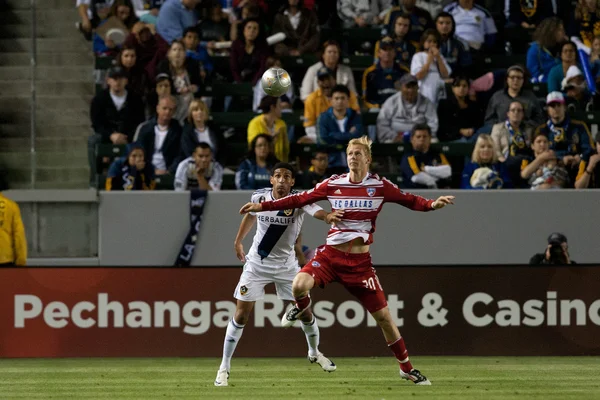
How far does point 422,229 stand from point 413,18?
3.71 m

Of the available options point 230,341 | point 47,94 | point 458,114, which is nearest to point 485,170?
point 458,114

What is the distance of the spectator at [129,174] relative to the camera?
1430 centimetres

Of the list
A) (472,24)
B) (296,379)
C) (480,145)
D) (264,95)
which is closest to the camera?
Answer: (296,379)

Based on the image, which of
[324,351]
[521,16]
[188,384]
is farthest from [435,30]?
[188,384]

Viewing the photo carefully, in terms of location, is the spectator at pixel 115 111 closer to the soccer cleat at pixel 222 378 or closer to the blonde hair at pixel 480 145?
the blonde hair at pixel 480 145

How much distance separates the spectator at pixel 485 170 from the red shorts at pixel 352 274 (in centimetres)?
491

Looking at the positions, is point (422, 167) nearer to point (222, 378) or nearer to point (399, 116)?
point (399, 116)

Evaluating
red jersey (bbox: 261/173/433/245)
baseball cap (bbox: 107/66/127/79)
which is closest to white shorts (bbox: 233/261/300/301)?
red jersey (bbox: 261/173/433/245)

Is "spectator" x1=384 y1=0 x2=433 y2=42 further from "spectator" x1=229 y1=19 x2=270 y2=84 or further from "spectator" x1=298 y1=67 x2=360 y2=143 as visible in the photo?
"spectator" x1=229 y1=19 x2=270 y2=84

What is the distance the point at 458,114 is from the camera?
15703 mm

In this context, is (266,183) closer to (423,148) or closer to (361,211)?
(423,148)

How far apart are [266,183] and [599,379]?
528 centimetres

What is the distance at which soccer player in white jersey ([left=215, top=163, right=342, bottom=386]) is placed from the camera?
1022 cm

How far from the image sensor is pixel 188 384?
32.4ft
